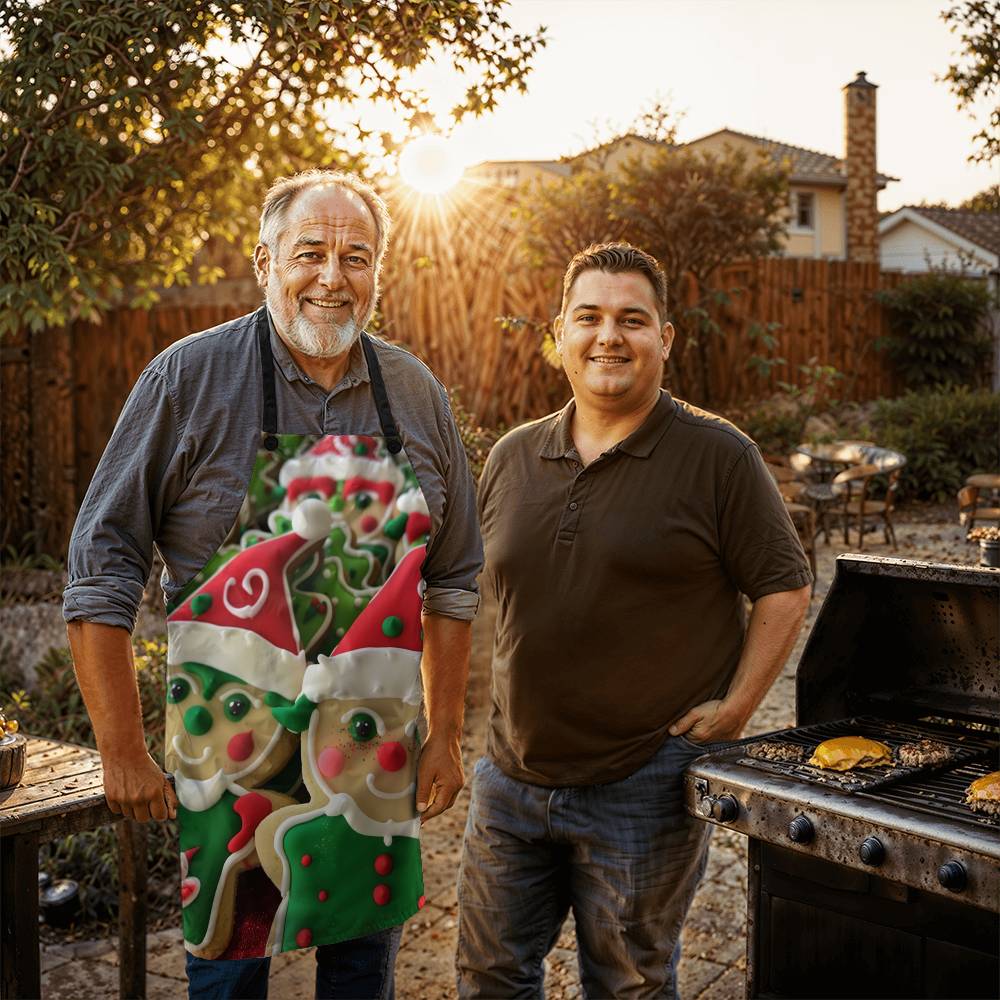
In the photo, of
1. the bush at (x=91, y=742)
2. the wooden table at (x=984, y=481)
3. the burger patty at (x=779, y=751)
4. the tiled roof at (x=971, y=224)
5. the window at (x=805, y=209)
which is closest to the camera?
the burger patty at (x=779, y=751)

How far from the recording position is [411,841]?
2.36 meters

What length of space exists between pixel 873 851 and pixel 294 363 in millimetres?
1459

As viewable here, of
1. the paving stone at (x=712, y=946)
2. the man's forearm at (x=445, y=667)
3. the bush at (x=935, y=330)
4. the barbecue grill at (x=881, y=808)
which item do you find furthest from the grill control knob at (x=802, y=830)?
the bush at (x=935, y=330)

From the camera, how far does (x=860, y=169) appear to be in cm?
2317

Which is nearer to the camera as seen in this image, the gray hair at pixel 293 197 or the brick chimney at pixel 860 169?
the gray hair at pixel 293 197

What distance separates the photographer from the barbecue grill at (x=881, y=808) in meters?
2.04

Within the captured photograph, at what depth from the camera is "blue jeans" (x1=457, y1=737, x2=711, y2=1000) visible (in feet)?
8.21

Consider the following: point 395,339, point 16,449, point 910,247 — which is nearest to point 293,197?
point 395,339

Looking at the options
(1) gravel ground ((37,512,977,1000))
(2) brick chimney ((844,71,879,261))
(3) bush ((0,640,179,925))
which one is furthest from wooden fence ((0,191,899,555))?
(2) brick chimney ((844,71,879,261))

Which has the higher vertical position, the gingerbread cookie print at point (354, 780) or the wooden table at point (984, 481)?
the wooden table at point (984, 481)

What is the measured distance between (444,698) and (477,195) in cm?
878

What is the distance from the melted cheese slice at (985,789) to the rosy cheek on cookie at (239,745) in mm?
1381

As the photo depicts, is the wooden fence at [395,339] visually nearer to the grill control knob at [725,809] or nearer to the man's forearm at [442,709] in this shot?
the man's forearm at [442,709]

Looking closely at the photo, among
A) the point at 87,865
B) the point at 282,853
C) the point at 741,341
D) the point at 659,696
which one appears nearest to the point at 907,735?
the point at 659,696
